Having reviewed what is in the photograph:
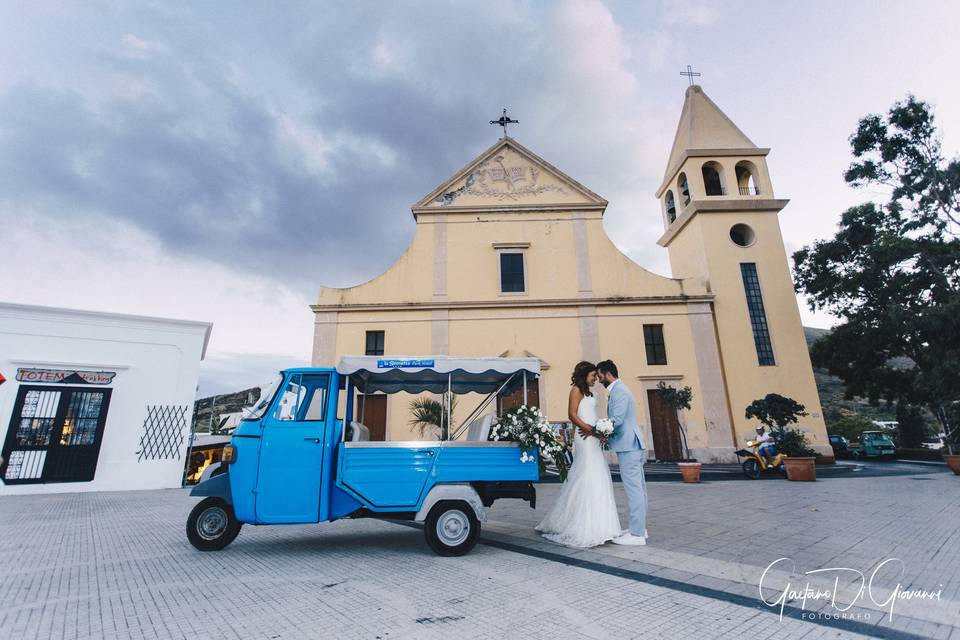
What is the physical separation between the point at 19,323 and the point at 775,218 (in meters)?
27.1

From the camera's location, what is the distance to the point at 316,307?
16.3 metres

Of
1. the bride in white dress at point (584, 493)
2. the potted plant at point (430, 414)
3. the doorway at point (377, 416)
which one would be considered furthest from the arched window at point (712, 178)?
the bride in white dress at point (584, 493)

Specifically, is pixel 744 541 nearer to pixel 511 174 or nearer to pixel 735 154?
pixel 511 174

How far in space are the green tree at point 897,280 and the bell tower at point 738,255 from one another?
3091 mm

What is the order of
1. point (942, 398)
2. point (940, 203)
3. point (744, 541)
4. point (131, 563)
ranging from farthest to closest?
point (940, 203), point (942, 398), point (744, 541), point (131, 563)

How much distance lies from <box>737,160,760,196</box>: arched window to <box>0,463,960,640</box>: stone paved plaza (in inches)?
665

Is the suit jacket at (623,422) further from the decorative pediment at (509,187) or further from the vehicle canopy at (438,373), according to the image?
the decorative pediment at (509,187)

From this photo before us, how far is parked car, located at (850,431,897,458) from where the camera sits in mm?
21891

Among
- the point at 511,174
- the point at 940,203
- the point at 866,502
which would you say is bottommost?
the point at 866,502

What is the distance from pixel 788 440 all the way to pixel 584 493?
372 inches

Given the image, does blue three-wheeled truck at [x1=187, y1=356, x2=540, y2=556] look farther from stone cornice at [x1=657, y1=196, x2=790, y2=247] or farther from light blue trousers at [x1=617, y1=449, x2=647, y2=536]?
stone cornice at [x1=657, y1=196, x2=790, y2=247]

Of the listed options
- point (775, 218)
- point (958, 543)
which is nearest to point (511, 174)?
point (775, 218)

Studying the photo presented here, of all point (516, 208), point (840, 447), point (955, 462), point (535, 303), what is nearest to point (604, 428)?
point (535, 303)

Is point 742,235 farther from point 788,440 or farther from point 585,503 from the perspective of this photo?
point 585,503
